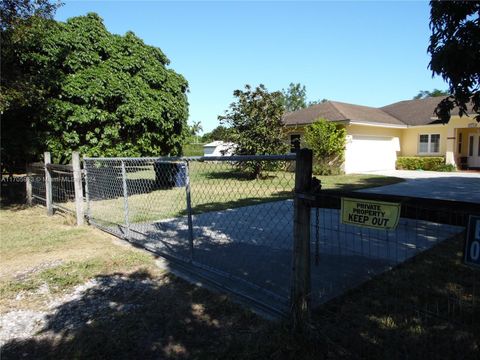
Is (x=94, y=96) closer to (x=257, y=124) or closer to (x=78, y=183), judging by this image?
(x=78, y=183)

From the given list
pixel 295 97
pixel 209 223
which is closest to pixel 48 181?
pixel 209 223

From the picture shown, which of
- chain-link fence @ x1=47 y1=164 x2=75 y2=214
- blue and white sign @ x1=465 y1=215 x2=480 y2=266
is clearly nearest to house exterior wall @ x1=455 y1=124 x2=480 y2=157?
chain-link fence @ x1=47 y1=164 x2=75 y2=214

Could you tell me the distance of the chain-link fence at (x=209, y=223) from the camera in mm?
4367

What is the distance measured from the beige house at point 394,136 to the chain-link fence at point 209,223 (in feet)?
30.6

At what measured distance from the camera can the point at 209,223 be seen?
24.9 ft

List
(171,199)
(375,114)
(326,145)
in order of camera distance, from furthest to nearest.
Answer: (375,114) < (326,145) < (171,199)

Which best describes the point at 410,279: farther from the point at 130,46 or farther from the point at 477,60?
the point at 130,46

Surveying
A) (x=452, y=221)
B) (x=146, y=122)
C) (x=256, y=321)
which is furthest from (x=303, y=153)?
(x=146, y=122)

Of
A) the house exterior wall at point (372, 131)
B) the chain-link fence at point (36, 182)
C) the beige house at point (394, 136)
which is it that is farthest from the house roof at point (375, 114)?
the chain-link fence at point (36, 182)

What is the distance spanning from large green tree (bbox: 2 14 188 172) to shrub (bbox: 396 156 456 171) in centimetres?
1668

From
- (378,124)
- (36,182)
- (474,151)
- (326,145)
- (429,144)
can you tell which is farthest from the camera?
(429,144)

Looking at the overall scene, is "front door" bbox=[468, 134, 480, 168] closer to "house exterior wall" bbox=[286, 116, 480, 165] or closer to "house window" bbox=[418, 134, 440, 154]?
"house exterior wall" bbox=[286, 116, 480, 165]

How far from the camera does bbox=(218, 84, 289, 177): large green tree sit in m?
16.0

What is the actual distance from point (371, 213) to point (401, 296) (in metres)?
1.80
